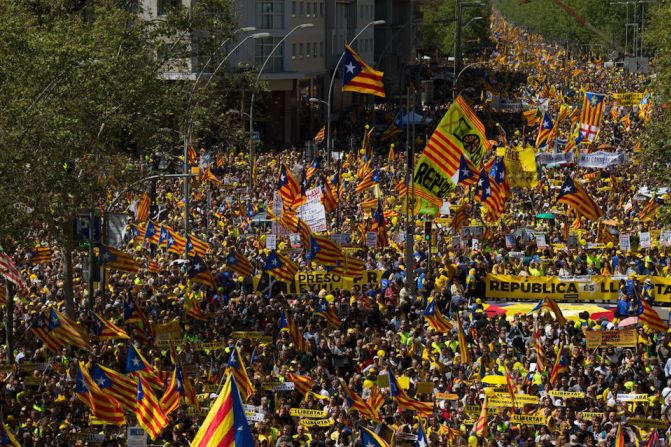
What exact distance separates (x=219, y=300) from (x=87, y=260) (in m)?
3.22

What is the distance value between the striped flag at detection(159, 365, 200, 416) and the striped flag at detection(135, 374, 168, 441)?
23 centimetres

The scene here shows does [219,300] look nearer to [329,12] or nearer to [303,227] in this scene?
[303,227]

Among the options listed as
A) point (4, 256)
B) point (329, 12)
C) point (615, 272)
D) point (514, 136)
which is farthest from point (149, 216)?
point (329, 12)

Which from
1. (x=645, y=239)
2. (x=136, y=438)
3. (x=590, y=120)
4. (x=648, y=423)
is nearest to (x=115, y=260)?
(x=645, y=239)

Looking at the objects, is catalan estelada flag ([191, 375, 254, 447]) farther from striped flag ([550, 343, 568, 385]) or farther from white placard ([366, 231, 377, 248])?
white placard ([366, 231, 377, 248])

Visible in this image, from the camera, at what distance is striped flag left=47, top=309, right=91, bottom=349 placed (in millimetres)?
27047

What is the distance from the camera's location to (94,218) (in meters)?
33.2

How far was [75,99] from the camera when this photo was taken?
31.6 metres

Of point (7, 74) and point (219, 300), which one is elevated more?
point (7, 74)

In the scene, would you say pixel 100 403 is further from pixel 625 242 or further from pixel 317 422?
pixel 625 242

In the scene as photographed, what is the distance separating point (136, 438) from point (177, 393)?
7.43 feet

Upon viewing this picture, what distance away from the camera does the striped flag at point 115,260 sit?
1277 inches

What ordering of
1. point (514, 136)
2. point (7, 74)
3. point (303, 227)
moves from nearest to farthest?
point (7, 74) < point (303, 227) < point (514, 136)

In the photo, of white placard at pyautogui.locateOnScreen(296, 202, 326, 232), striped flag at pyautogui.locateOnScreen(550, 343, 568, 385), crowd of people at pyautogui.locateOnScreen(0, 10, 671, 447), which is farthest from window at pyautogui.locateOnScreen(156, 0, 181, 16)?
striped flag at pyautogui.locateOnScreen(550, 343, 568, 385)
